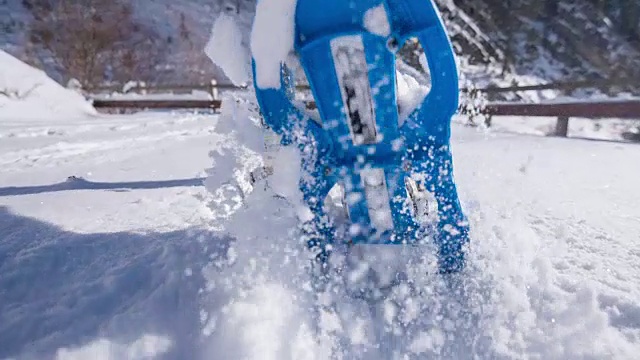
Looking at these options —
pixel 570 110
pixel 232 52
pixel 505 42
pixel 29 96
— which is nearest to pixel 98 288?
pixel 232 52

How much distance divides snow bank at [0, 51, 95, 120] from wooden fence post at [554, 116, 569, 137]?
8.92m

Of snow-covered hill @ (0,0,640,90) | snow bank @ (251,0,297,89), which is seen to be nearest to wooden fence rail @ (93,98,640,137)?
snow bank @ (251,0,297,89)

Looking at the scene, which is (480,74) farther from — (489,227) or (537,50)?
(489,227)

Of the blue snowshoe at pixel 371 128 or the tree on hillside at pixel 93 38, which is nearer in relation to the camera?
the blue snowshoe at pixel 371 128

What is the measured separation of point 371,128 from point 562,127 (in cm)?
614

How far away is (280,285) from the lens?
152 centimetres

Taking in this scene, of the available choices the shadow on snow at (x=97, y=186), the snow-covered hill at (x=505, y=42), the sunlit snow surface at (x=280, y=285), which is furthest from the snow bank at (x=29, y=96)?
the snow-covered hill at (x=505, y=42)

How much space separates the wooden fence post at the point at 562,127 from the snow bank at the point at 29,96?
351 inches

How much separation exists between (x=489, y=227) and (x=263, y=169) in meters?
0.93

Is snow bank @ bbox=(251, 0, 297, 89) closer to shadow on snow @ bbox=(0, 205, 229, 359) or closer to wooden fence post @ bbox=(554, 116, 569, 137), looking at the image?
shadow on snow @ bbox=(0, 205, 229, 359)

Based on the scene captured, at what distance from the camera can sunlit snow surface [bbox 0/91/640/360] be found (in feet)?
4.10

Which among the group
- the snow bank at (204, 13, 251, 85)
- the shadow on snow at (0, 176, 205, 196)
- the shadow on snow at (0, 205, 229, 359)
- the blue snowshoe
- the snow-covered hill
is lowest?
the snow-covered hill

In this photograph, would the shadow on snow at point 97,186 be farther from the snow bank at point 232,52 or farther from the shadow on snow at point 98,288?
the snow bank at point 232,52

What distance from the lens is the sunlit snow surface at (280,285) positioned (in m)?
1.25
